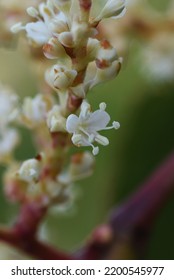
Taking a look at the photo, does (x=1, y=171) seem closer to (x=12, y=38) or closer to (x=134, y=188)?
(x=134, y=188)

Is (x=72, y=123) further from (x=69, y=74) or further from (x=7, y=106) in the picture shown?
(x=7, y=106)

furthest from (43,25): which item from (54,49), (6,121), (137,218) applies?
(137,218)

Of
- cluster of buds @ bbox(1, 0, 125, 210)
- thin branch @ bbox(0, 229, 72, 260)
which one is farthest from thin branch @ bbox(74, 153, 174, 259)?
cluster of buds @ bbox(1, 0, 125, 210)

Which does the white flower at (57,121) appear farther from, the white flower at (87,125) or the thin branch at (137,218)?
the thin branch at (137,218)

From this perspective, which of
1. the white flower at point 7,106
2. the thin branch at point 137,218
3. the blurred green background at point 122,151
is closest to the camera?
the white flower at point 7,106

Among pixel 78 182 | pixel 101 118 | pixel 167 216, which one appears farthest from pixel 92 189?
pixel 101 118

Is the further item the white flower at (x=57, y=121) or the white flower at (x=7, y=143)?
the white flower at (x=7, y=143)

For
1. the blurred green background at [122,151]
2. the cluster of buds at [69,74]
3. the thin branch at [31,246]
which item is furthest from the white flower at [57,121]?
the blurred green background at [122,151]
